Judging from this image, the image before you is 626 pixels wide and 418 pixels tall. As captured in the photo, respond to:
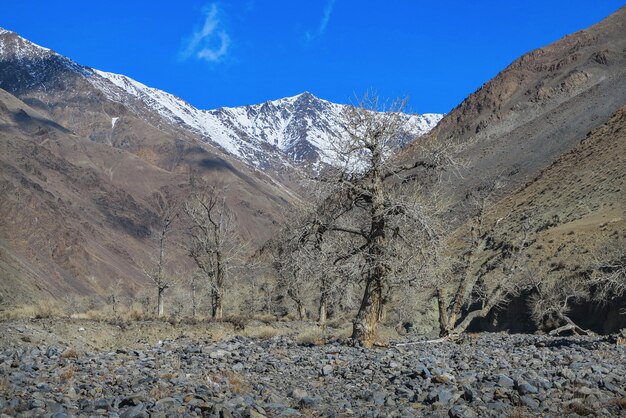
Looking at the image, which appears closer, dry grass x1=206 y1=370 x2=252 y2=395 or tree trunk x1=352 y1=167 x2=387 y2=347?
dry grass x1=206 y1=370 x2=252 y2=395

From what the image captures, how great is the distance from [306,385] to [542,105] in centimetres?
13153

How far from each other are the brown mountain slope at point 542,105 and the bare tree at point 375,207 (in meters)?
62.6

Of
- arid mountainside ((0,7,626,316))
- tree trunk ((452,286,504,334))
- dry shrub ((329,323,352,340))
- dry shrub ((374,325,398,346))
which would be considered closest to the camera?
dry shrub ((374,325,398,346))

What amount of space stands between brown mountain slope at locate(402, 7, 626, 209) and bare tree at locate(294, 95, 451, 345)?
6258 cm

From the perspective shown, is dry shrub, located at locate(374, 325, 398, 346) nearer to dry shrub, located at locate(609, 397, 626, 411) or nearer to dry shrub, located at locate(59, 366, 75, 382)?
dry shrub, located at locate(59, 366, 75, 382)

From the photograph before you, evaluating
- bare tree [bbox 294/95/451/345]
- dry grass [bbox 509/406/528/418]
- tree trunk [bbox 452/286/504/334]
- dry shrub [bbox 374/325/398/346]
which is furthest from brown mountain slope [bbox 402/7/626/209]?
dry grass [bbox 509/406/528/418]

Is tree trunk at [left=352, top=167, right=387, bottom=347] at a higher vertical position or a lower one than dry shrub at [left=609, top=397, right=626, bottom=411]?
higher

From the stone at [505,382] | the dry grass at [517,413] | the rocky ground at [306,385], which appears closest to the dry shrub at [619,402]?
the rocky ground at [306,385]

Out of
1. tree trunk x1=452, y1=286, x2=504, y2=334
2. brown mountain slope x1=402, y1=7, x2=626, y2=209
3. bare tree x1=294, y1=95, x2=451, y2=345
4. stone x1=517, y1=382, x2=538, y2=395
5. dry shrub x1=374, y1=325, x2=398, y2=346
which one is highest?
brown mountain slope x1=402, y1=7, x2=626, y2=209

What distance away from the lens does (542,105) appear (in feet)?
422

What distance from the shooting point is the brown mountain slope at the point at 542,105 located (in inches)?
3893

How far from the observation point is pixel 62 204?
147 metres

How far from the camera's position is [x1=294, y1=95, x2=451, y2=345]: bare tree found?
1580 cm

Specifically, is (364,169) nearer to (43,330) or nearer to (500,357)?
(500,357)
